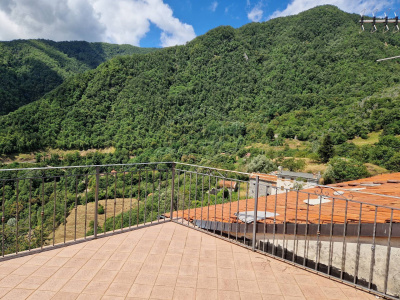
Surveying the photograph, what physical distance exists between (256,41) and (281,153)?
48.6 m

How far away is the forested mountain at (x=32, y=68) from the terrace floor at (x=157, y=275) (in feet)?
207

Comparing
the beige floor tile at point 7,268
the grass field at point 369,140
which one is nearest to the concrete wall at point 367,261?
the beige floor tile at point 7,268

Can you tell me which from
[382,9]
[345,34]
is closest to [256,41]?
[345,34]

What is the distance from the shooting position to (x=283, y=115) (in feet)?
173

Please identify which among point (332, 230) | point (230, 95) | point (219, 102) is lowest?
point (332, 230)

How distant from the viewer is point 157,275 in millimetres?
2592

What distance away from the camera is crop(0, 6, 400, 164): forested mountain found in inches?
1772

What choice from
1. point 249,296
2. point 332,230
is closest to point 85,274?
point 249,296

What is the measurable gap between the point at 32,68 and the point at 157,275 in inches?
3004

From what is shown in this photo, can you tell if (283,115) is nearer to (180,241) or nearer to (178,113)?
(178,113)

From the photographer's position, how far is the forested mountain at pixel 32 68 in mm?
57594

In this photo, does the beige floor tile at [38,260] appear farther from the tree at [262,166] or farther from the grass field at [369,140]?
the grass field at [369,140]

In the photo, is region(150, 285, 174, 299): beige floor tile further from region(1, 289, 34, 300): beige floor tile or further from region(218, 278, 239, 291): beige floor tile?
region(1, 289, 34, 300): beige floor tile

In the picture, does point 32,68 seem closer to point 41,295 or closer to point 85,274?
point 85,274
